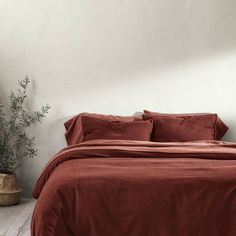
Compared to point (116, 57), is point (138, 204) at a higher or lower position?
lower

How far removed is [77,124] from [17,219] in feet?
3.61

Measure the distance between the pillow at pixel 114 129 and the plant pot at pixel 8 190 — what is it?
2.57ft

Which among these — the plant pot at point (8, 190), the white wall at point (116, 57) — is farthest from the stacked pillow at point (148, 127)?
the plant pot at point (8, 190)

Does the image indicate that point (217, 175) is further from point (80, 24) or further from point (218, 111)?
point (80, 24)

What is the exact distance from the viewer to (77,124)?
15.1ft

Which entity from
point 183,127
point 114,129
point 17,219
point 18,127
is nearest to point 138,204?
point 17,219

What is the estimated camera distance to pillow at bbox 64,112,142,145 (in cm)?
454

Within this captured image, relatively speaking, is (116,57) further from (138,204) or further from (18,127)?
(138,204)

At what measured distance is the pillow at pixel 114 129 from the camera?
437cm

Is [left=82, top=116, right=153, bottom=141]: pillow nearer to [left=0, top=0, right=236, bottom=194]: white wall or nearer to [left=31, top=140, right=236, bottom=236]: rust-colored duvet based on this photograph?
[left=0, top=0, right=236, bottom=194]: white wall

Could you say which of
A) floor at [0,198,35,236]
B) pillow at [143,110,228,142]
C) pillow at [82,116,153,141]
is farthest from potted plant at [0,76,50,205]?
pillow at [143,110,228,142]

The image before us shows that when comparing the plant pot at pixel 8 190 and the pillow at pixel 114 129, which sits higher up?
the pillow at pixel 114 129

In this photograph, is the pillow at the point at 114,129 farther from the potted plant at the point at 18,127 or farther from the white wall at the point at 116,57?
the potted plant at the point at 18,127

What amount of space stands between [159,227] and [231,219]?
0.38 m
